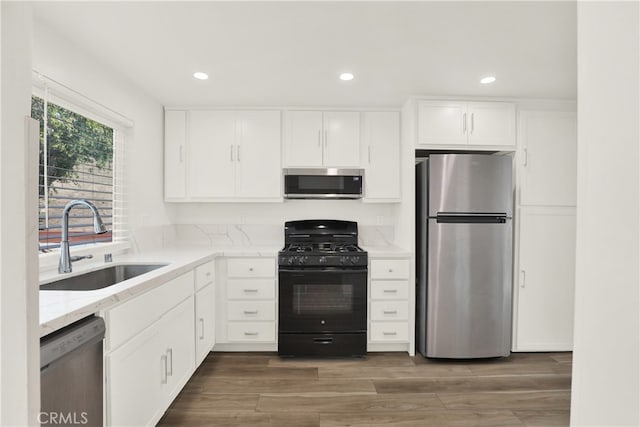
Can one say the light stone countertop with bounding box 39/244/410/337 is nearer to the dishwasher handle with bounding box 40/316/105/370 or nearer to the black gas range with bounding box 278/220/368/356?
the dishwasher handle with bounding box 40/316/105/370

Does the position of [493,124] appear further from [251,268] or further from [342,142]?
[251,268]

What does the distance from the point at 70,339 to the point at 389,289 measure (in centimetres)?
227

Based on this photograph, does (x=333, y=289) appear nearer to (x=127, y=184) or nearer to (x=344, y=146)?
(x=344, y=146)

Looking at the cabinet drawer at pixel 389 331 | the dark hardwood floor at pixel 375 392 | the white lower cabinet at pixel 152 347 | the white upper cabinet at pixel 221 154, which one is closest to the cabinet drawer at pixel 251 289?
the white lower cabinet at pixel 152 347

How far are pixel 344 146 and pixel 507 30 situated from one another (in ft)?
5.18

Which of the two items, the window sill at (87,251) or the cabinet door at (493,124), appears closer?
the window sill at (87,251)

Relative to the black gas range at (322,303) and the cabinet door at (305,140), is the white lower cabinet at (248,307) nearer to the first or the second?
the black gas range at (322,303)

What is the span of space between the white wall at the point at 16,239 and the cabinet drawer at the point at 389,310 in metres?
2.54

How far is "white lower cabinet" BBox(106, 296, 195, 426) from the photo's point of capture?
4.65 feet

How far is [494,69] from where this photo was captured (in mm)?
2285

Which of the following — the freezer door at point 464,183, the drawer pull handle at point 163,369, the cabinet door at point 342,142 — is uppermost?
the cabinet door at point 342,142

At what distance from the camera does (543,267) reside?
2.85 meters

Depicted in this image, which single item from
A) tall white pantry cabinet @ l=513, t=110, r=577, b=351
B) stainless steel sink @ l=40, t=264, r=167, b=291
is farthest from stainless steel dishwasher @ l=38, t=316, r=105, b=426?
tall white pantry cabinet @ l=513, t=110, r=577, b=351

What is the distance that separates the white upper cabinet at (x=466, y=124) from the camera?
281cm
